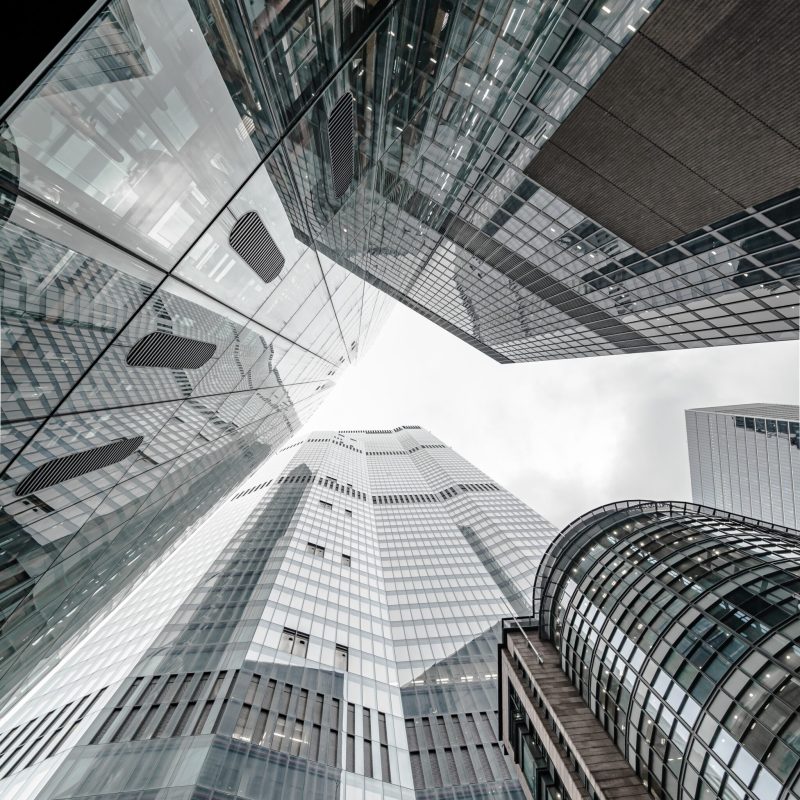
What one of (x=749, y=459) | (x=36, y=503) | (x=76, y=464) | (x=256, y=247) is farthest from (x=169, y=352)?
(x=749, y=459)

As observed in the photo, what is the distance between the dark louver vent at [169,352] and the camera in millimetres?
7559

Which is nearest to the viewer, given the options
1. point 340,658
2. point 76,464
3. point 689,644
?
point 76,464

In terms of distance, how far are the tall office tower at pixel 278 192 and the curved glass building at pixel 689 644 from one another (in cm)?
1508

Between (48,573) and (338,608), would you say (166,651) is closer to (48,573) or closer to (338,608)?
(338,608)

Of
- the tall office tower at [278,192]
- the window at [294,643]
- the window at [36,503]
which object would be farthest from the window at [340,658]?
the window at [36,503]

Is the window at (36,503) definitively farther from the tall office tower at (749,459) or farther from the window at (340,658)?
the tall office tower at (749,459)

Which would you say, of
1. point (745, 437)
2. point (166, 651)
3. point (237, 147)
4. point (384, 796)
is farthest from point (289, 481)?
point (745, 437)

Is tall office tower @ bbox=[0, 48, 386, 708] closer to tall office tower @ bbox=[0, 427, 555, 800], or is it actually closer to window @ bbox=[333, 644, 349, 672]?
tall office tower @ bbox=[0, 427, 555, 800]

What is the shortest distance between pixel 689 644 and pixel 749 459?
5660 inches

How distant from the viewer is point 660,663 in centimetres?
2388

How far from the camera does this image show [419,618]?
2291 inches

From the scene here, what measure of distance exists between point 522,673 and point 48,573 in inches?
1501

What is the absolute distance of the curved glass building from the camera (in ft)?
59.9

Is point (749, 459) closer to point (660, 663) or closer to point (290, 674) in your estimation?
point (660, 663)
